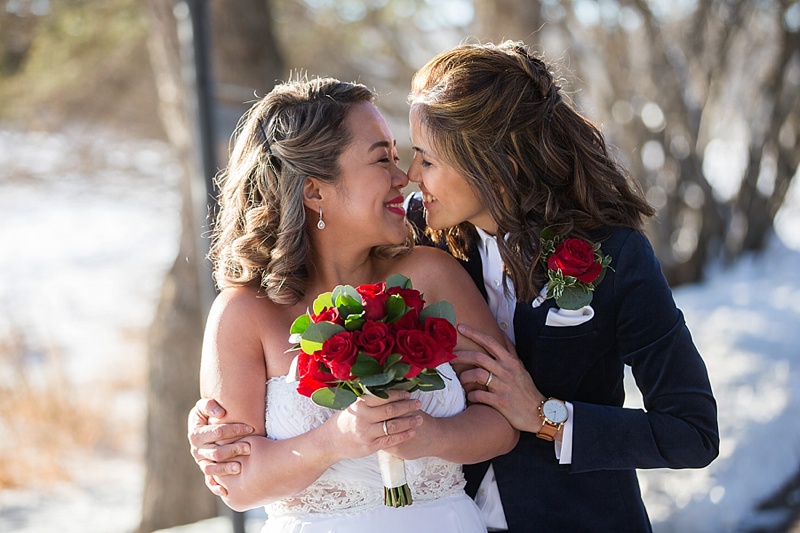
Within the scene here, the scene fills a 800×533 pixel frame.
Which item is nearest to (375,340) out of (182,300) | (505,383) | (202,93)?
(505,383)

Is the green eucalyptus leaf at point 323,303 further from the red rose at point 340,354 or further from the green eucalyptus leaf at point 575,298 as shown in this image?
the green eucalyptus leaf at point 575,298

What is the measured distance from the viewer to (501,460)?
2.65m

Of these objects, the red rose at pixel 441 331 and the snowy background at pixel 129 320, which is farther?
the snowy background at pixel 129 320

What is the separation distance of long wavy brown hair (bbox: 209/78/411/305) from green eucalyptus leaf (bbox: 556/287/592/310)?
566 mm

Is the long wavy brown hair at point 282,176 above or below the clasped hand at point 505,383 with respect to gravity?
above

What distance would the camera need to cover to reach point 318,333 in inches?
83.0

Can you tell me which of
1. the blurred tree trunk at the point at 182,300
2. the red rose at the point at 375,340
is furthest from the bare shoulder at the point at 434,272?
the blurred tree trunk at the point at 182,300

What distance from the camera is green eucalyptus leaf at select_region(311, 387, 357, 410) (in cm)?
213

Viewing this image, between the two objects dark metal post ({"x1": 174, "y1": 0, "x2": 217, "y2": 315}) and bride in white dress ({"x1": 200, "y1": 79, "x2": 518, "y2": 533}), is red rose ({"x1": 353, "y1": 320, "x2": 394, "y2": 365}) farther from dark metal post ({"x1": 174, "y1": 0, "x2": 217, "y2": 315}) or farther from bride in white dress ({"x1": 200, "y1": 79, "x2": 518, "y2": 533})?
dark metal post ({"x1": 174, "y1": 0, "x2": 217, "y2": 315})

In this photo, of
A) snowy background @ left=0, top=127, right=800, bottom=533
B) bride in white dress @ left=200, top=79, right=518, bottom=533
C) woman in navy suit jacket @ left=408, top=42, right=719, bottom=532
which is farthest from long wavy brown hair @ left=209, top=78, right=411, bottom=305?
snowy background @ left=0, top=127, right=800, bottom=533

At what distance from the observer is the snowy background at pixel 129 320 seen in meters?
4.69

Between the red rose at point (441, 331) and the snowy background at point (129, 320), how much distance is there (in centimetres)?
269

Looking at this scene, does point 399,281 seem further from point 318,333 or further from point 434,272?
point 434,272

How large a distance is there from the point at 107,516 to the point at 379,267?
20.4 ft
